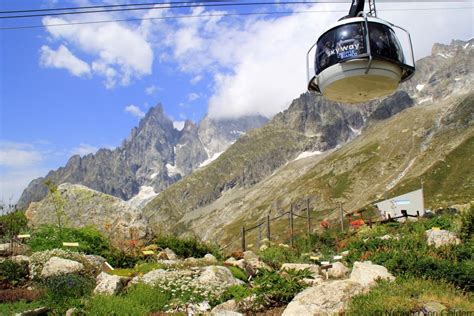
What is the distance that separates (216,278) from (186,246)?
8144 mm

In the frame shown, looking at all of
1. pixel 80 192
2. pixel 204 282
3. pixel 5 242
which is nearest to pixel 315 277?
pixel 204 282

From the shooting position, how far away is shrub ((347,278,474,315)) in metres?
8.55

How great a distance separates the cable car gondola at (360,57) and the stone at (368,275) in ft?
13.8

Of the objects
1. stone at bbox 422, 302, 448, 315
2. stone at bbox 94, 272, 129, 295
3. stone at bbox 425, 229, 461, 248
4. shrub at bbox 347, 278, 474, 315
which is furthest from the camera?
stone at bbox 425, 229, 461, 248

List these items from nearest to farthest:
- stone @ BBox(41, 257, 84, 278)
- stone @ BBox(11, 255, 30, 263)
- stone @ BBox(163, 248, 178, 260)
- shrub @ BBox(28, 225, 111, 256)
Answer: stone @ BBox(41, 257, 84, 278) < stone @ BBox(11, 255, 30, 263) < shrub @ BBox(28, 225, 111, 256) < stone @ BBox(163, 248, 178, 260)

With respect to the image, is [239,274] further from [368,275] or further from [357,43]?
[357,43]

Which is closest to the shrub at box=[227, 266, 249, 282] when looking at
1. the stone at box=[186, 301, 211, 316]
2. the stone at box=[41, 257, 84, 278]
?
the stone at box=[186, 301, 211, 316]

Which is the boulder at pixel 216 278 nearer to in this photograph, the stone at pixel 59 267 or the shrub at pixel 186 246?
the stone at pixel 59 267

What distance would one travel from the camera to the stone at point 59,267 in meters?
13.6

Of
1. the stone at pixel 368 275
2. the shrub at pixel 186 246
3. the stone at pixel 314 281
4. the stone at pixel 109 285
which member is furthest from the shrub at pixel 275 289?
the shrub at pixel 186 246

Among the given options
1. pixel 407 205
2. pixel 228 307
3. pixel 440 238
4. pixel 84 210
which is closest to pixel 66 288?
pixel 228 307

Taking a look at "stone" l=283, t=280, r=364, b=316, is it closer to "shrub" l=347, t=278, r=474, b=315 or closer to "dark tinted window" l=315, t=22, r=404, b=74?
"shrub" l=347, t=278, r=474, b=315

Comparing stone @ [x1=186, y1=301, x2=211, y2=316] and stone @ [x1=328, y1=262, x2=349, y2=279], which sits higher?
stone @ [x1=328, y1=262, x2=349, y2=279]

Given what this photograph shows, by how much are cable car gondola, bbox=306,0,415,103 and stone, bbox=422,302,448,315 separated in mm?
4978
